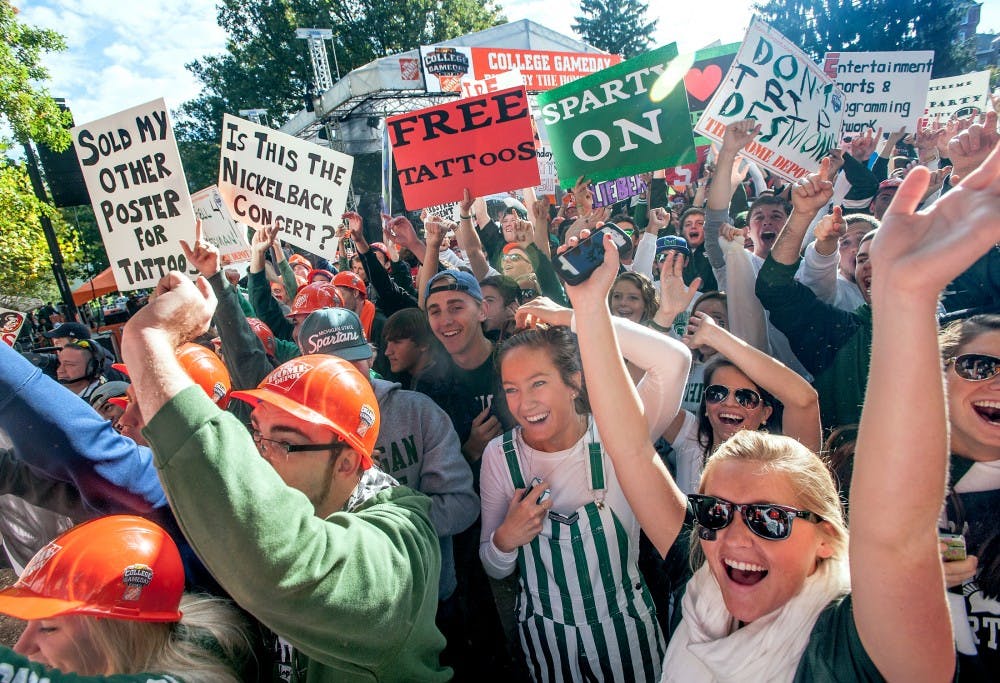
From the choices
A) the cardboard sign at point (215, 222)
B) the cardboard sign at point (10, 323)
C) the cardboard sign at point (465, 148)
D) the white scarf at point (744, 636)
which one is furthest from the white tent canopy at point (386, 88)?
the white scarf at point (744, 636)

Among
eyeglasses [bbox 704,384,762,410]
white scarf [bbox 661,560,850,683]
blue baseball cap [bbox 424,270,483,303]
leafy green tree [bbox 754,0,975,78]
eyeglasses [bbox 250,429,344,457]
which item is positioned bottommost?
white scarf [bbox 661,560,850,683]

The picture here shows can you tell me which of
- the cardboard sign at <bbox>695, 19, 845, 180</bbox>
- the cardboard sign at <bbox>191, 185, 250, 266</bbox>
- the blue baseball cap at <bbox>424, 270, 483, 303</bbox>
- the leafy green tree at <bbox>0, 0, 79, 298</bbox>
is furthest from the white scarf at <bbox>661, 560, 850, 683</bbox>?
the leafy green tree at <bbox>0, 0, 79, 298</bbox>

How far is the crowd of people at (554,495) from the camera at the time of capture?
949mm

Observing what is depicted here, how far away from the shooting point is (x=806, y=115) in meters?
4.65

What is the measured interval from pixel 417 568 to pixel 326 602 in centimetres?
33

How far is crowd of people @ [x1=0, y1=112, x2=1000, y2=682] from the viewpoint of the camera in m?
0.95

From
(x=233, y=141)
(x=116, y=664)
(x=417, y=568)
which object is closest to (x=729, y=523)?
(x=417, y=568)

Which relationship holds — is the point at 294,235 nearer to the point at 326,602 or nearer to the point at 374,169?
the point at 326,602

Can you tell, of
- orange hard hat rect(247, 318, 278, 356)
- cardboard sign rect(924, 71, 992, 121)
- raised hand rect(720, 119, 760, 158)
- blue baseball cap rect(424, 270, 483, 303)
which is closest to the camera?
blue baseball cap rect(424, 270, 483, 303)

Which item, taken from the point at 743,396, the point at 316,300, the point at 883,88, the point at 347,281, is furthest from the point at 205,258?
the point at 883,88

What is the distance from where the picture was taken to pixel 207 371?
281 centimetres

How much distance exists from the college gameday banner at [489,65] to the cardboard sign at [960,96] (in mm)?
11307

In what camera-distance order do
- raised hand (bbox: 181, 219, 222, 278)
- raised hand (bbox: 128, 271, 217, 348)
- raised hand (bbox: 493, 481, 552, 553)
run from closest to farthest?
1. raised hand (bbox: 128, 271, 217, 348)
2. raised hand (bbox: 493, 481, 552, 553)
3. raised hand (bbox: 181, 219, 222, 278)

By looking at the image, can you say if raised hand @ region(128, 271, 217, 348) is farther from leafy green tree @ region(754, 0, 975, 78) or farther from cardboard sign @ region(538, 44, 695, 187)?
leafy green tree @ region(754, 0, 975, 78)
